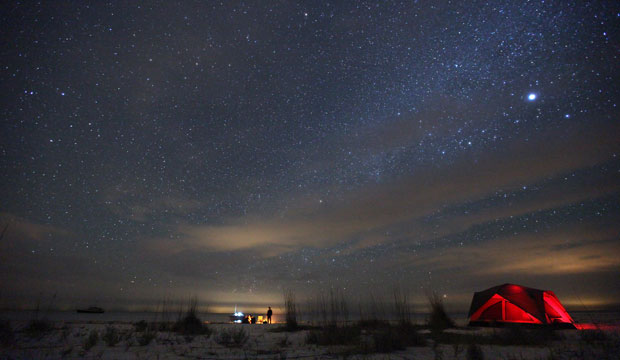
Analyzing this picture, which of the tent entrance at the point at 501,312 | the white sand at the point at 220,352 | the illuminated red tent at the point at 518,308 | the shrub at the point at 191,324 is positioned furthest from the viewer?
the tent entrance at the point at 501,312

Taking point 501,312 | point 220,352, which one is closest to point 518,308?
point 501,312

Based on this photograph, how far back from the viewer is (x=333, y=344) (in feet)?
28.1

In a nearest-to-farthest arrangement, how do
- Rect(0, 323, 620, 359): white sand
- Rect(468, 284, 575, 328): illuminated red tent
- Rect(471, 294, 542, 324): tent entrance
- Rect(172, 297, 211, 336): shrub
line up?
Rect(0, 323, 620, 359): white sand < Rect(172, 297, 211, 336): shrub < Rect(468, 284, 575, 328): illuminated red tent < Rect(471, 294, 542, 324): tent entrance

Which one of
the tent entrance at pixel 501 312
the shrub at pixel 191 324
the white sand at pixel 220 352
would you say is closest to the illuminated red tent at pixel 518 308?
the tent entrance at pixel 501 312

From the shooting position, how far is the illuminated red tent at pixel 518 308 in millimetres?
14523

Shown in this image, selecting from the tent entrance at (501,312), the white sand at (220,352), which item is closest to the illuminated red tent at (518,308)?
the tent entrance at (501,312)

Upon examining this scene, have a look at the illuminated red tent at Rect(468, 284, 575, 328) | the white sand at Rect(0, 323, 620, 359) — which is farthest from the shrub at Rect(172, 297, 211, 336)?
the illuminated red tent at Rect(468, 284, 575, 328)

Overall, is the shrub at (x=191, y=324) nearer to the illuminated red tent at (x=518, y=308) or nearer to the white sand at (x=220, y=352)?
the white sand at (x=220, y=352)

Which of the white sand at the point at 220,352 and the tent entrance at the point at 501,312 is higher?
the white sand at the point at 220,352

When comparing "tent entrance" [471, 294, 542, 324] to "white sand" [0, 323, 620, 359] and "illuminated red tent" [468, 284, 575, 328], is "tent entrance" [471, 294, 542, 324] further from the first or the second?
"white sand" [0, 323, 620, 359]

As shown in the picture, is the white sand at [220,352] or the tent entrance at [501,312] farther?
the tent entrance at [501,312]

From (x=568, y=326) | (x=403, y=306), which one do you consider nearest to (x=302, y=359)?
(x=403, y=306)

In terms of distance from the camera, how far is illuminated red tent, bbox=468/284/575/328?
14.5 m

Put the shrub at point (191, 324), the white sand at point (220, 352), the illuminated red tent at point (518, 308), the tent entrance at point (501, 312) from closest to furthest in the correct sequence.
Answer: the white sand at point (220, 352)
the shrub at point (191, 324)
the illuminated red tent at point (518, 308)
the tent entrance at point (501, 312)
